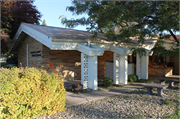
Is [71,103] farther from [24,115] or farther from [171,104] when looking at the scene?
[171,104]

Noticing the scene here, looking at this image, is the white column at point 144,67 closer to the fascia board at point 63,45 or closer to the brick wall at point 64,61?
the brick wall at point 64,61

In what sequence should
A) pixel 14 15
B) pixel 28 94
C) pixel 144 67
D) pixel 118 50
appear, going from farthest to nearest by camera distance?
pixel 14 15, pixel 144 67, pixel 118 50, pixel 28 94

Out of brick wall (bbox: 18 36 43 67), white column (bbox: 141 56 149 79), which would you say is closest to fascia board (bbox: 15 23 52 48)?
brick wall (bbox: 18 36 43 67)

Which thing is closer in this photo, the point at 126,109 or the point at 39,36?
the point at 126,109

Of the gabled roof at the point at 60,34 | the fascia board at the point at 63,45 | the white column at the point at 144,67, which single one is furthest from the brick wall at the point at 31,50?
the white column at the point at 144,67

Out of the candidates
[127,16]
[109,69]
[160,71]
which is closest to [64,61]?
[109,69]

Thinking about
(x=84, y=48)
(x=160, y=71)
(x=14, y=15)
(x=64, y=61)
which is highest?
(x=14, y=15)

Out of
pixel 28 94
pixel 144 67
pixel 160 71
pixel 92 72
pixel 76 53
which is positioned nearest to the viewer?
pixel 28 94

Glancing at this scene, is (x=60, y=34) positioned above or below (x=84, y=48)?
above

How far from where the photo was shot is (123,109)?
16.1 ft

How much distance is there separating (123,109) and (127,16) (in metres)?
5.50

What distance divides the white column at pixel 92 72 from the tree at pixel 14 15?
24.9 feet

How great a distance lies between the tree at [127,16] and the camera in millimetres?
7582

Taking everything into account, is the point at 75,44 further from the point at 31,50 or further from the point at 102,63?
the point at 102,63
